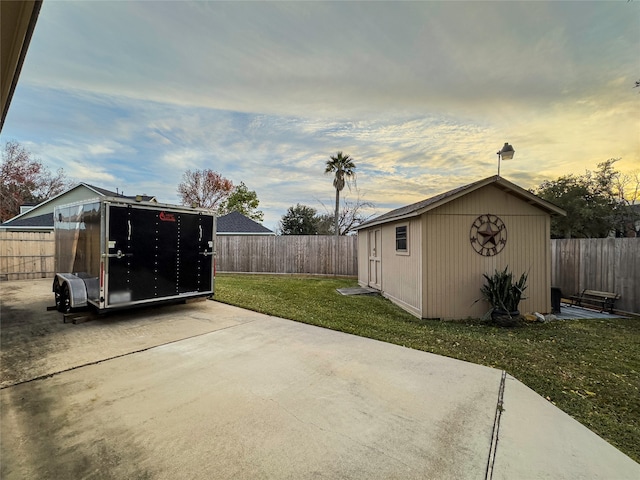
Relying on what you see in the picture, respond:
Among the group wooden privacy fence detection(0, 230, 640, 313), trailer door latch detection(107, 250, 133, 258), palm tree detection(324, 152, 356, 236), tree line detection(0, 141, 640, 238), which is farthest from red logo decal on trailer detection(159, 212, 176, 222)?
palm tree detection(324, 152, 356, 236)

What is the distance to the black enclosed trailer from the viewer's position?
5.07 m

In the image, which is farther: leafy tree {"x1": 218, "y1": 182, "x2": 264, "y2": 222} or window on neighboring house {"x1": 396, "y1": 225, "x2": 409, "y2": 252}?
leafy tree {"x1": 218, "y1": 182, "x2": 264, "y2": 222}

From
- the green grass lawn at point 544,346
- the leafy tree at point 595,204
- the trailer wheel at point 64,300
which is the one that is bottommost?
the green grass lawn at point 544,346

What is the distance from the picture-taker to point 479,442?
2215 mm

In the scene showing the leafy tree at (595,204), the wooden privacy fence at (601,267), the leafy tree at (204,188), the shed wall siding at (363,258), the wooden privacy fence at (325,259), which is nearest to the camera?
the wooden privacy fence at (601,267)

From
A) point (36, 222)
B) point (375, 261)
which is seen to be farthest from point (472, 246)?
point (36, 222)

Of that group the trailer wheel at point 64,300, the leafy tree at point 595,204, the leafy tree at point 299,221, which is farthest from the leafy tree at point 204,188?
the leafy tree at point 595,204

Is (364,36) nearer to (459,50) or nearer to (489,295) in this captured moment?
(459,50)

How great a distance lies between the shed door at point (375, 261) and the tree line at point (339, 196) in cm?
592

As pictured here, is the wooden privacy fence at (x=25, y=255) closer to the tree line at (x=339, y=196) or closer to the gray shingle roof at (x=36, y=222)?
the gray shingle roof at (x=36, y=222)

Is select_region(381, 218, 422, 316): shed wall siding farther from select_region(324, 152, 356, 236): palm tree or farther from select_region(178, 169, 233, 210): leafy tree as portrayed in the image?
select_region(178, 169, 233, 210): leafy tree

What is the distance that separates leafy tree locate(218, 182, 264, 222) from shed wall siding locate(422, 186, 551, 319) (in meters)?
27.8

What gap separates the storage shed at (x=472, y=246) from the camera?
6570 mm

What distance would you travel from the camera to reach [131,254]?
5309 mm
